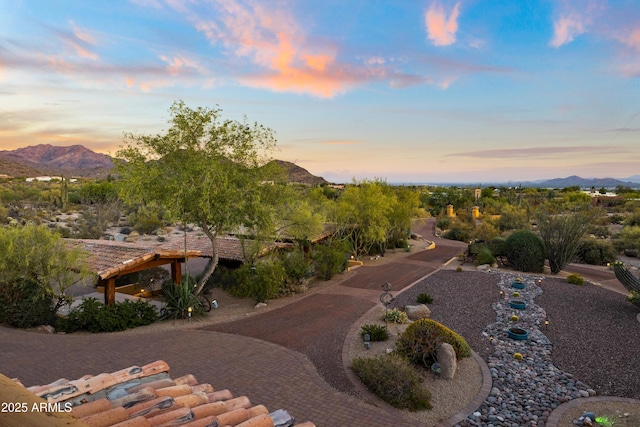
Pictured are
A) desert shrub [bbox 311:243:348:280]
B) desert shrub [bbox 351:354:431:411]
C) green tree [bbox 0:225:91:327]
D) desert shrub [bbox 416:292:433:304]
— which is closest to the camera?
desert shrub [bbox 351:354:431:411]

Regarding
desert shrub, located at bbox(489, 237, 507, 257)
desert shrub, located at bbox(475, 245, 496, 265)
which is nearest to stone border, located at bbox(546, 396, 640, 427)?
desert shrub, located at bbox(475, 245, 496, 265)

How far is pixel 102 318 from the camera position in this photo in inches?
493

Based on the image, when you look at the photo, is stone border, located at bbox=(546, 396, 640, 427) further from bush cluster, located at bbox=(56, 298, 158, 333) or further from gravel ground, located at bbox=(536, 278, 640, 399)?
bush cluster, located at bbox=(56, 298, 158, 333)

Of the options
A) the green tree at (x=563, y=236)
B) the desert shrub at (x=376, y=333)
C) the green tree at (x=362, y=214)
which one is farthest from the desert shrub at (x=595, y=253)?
the desert shrub at (x=376, y=333)

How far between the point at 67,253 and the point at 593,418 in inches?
569

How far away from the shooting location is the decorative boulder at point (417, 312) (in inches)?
557

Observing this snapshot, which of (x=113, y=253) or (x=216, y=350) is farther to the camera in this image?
(x=113, y=253)

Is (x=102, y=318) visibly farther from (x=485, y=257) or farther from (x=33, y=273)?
(x=485, y=257)

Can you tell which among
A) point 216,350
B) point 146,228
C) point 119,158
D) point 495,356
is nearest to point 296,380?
point 216,350

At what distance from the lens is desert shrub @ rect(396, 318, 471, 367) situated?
9922mm

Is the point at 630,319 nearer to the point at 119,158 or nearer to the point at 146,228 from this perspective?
the point at 119,158

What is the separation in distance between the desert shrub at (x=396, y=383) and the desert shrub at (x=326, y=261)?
10571 millimetres

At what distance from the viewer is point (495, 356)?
10.8m

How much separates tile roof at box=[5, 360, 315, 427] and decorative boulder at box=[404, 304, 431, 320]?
984 centimetres
